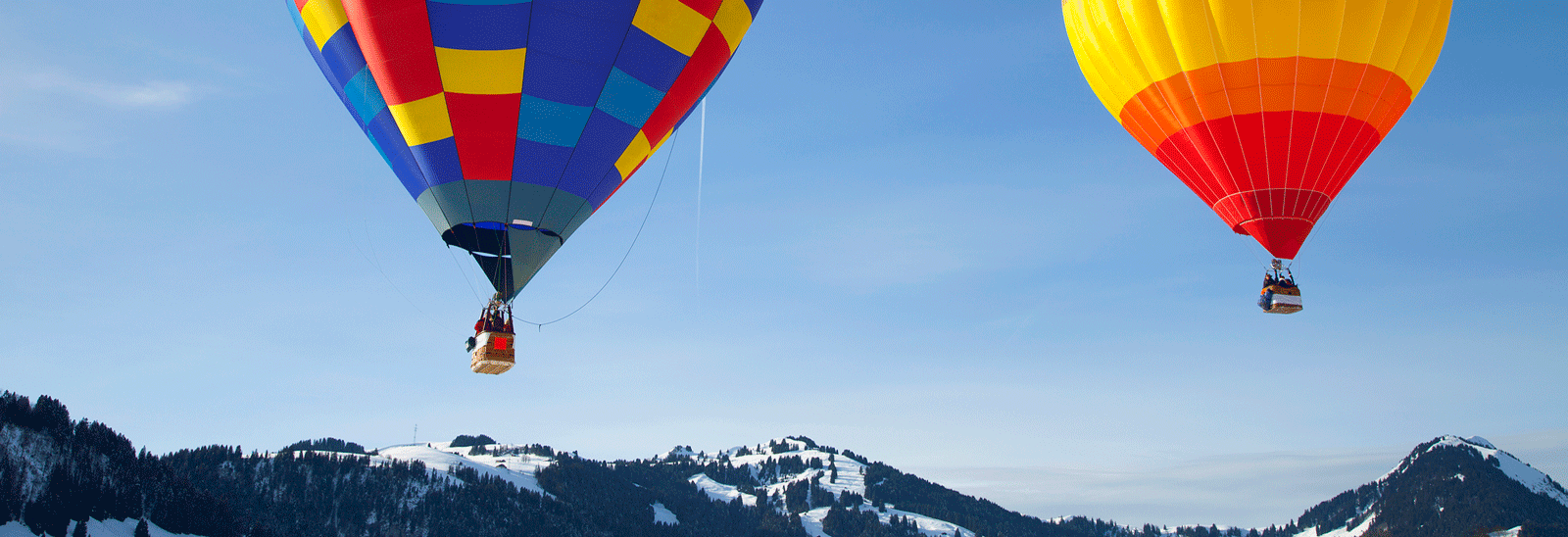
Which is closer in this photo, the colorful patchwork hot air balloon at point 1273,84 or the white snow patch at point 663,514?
the colorful patchwork hot air balloon at point 1273,84

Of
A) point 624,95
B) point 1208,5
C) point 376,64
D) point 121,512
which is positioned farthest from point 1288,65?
point 121,512

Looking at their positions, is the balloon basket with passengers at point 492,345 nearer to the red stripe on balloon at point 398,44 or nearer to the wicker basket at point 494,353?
the wicker basket at point 494,353

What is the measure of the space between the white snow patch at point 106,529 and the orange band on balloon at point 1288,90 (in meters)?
74.9

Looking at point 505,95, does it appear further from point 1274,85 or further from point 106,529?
point 106,529

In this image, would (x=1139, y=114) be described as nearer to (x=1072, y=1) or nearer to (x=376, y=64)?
(x=1072, y=1)

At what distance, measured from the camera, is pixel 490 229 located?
54.3 ft

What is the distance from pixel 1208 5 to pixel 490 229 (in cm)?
1262

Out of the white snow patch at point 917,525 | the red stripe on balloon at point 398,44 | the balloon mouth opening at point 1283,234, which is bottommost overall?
the white snow patch at point 917,525

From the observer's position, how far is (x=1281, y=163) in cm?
1892

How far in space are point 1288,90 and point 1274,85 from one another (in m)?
0.24

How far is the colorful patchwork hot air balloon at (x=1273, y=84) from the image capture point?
715 inches

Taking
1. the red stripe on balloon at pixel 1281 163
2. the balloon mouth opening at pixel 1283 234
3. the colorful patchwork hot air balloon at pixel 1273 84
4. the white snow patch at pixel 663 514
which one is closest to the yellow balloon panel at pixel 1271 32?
the colorful patchwork hot air balloon at pixel 1273 84

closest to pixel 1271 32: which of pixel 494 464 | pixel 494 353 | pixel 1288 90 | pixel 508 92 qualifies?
pixel 1288 90

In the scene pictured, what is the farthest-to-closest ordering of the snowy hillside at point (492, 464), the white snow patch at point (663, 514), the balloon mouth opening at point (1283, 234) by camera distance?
the white snow patch at point (663, 514), the snowy hillside at point (492, 464), the balloon mouth opening at point (1283, 234)
